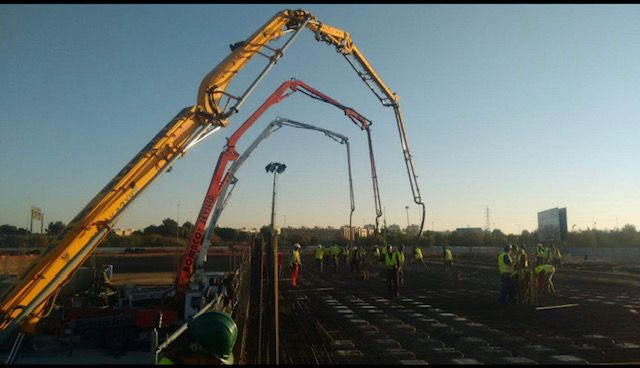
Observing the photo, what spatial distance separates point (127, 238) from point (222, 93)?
170 ft

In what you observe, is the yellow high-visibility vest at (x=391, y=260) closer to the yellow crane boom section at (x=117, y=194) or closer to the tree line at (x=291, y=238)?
the yellow crane boom section at (x=117, y=194)

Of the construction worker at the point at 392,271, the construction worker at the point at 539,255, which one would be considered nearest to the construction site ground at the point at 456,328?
the construction worker at the point at 392,271

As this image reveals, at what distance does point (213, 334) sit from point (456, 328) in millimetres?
7745

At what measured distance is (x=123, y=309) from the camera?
10.2 metres

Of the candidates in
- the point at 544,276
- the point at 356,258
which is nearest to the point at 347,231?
the point at 356,258

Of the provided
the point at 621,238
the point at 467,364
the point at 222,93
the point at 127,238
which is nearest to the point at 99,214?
the point at 222,93

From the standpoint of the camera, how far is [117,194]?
340 inches

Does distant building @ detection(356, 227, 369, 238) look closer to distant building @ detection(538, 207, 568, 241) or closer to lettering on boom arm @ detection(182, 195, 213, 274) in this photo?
distant building @ detection(538, 207, 568, 241)

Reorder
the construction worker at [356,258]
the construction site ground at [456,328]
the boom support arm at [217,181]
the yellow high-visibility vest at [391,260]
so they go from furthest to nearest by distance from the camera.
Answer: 1. the construction worker at [356,258]
2. the yellow high-visibility vest at [391,260]
3. the boom support arm at [217,181]
4. the construction site ground at [456,328]

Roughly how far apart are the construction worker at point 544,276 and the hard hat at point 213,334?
14.6m

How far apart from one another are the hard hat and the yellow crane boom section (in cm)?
412

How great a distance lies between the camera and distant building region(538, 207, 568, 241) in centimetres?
4322

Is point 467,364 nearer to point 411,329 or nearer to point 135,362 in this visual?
point 411,329

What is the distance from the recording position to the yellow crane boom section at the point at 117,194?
7.71 meters
